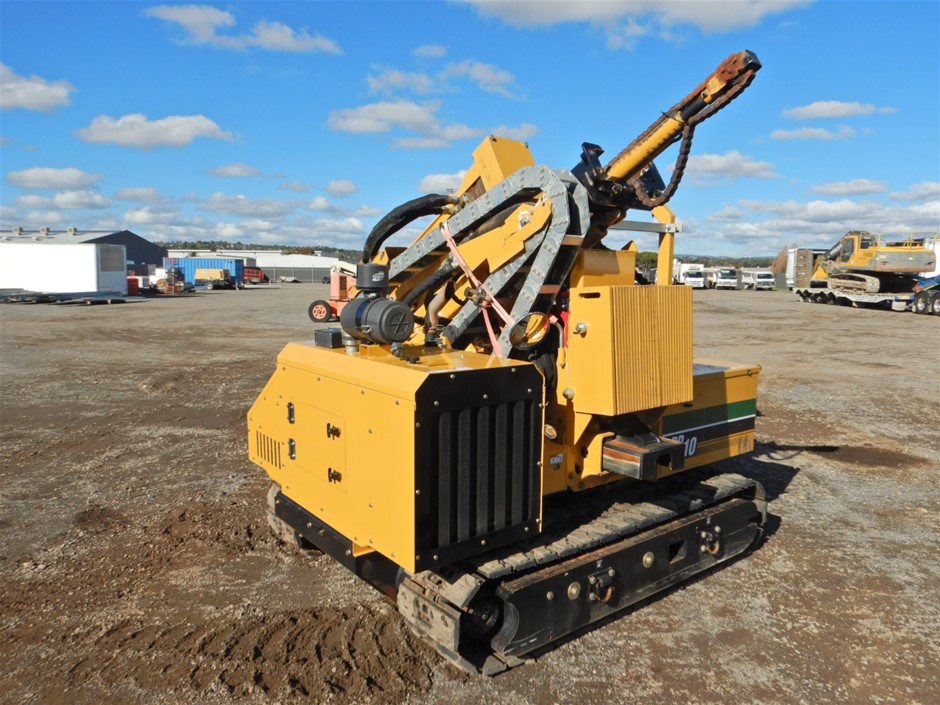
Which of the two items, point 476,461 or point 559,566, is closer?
point 476,461

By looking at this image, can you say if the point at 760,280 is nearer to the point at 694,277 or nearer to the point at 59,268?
the point at 694,277

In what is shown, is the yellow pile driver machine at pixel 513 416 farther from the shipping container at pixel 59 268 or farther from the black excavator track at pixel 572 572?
the shipping container at pixel 59 268

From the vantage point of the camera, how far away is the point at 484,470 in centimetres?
356

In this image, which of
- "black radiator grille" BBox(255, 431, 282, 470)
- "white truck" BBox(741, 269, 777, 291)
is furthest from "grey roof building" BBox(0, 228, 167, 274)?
"black radiator grille" BBox(255, 431, 282, 470)

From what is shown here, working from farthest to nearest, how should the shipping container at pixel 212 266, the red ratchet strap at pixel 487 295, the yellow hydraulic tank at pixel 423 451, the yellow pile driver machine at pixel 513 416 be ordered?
the shipping container at pixel 212 266 < the red ratchet strap at pixel 487 295 < the yellow pile driver machine at pixel 513 416 < the yellow hydraulic tank at pixel 423 451

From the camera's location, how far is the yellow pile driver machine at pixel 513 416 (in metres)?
3.49

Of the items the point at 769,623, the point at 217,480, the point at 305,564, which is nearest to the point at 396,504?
the point at 305,564

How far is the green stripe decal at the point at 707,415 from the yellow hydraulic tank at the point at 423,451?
147 centimetres

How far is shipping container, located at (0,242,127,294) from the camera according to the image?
35.1 metres

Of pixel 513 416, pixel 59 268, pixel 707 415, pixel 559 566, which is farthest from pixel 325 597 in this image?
pixel 59 268

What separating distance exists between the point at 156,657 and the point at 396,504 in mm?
1734

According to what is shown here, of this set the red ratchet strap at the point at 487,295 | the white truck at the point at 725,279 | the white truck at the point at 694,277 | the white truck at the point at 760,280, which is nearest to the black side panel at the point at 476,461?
the red ratchet strap at the point at 487,295

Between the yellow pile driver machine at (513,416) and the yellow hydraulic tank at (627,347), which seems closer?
the yellow pile driver machine at (513,416)

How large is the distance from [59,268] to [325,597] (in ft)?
Result: 124
